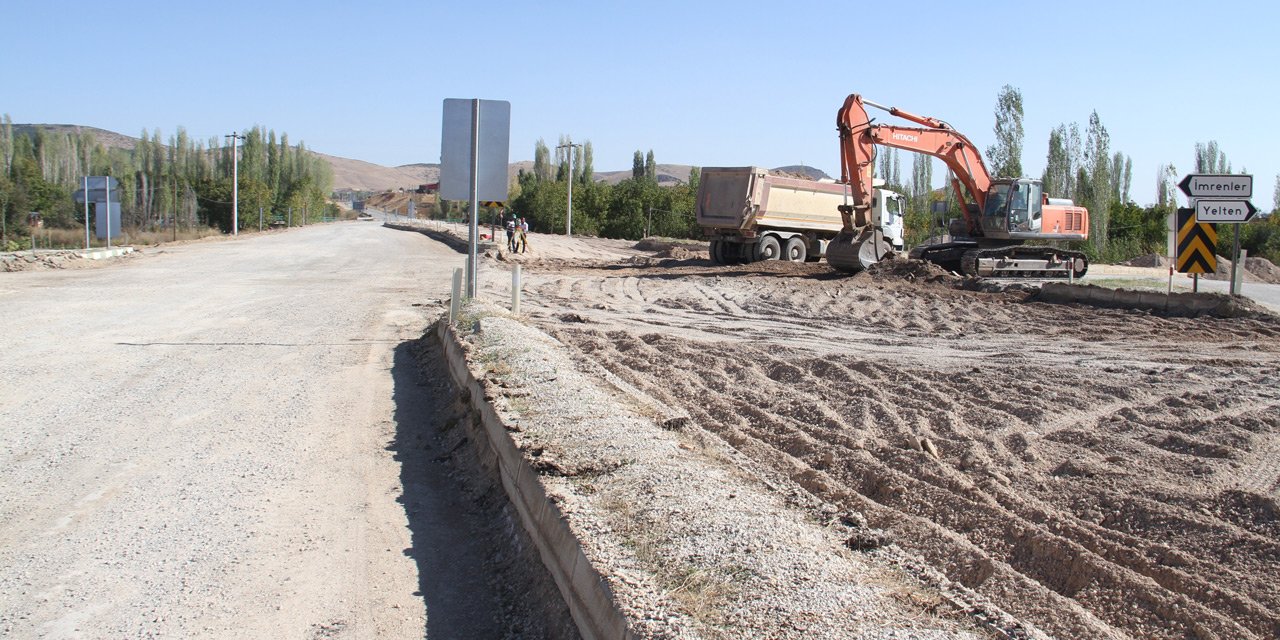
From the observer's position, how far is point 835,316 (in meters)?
17.6

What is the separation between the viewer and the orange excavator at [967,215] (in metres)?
24.9

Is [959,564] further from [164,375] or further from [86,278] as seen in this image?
[86,278]

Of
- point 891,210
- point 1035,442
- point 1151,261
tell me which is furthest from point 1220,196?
point 1151,261

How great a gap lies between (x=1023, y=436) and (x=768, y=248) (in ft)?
74.5

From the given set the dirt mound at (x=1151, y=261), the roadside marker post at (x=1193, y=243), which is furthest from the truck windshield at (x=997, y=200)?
the dirt mound at (x=1151, y=261)

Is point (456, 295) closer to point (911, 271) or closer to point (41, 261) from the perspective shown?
point (911, 271)

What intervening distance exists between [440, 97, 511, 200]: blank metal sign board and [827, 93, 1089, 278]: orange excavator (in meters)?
12.9

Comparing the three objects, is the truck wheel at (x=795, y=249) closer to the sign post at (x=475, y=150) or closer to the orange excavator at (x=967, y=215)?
the orange excavator at (x=967, y=215)

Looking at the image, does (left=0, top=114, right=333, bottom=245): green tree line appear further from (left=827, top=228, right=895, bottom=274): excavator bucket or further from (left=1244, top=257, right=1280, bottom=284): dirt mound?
(left=1244, top=257, right=1280, bottom=284): dirt mound

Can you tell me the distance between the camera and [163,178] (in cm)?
9231

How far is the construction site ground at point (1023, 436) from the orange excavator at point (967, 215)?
27.2ft

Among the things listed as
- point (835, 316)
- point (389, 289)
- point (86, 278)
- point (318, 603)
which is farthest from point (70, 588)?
point (86, 278)

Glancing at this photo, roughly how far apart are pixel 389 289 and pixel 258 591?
17087 millimetres

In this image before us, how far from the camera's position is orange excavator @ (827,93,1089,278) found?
24922 millimetres
